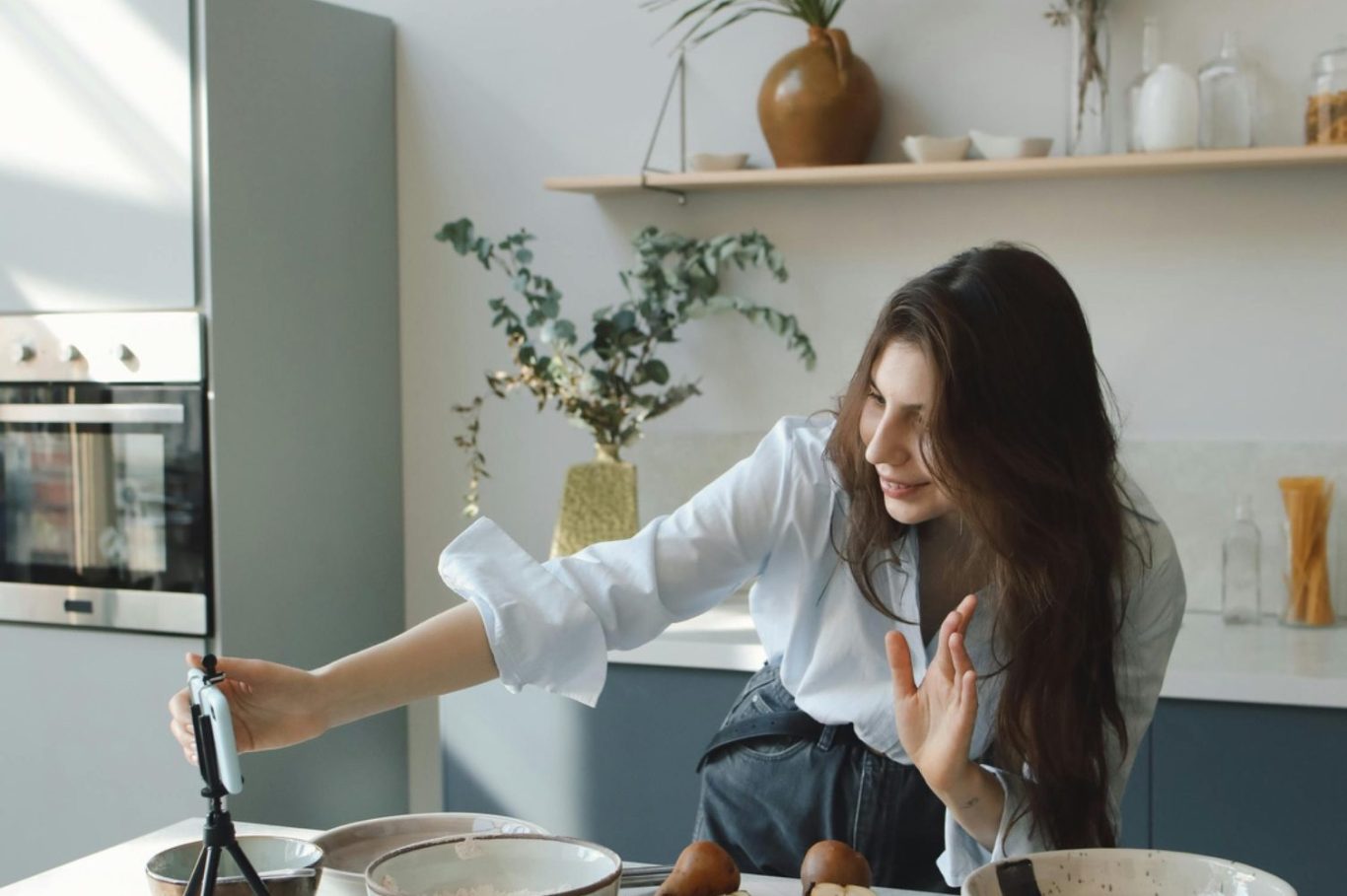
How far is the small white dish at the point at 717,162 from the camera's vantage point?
2.78m

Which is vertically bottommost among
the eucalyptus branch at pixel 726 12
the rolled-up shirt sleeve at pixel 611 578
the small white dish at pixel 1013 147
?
the rolled-up shirt sleeve at pixel 611 578

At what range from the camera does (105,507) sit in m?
2.76

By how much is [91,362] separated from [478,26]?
1040mm

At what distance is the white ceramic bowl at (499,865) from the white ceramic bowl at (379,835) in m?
0.07

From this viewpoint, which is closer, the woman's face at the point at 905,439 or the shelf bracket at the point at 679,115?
the woman's face at the point at 905,439

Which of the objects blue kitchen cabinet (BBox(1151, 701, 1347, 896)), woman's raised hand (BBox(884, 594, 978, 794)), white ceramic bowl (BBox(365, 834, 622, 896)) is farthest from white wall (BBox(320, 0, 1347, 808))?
white ceramic bowl (BBox(365, 834, 622, 896))

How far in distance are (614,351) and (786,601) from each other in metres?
1.22

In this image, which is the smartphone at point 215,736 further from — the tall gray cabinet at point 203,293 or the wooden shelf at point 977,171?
the wooden shelf at point 977,171

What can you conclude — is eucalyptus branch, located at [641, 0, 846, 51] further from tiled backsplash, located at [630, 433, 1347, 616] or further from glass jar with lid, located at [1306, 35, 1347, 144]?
tiled backsplash, located at [630, 433, 1347, 616]

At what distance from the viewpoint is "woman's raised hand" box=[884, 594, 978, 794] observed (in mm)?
1241

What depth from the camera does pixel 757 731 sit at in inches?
62.2

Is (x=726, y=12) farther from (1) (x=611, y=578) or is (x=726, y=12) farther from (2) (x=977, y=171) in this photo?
(1) (x=611, y=578)

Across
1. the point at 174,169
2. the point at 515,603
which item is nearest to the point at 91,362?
the point at 174,169

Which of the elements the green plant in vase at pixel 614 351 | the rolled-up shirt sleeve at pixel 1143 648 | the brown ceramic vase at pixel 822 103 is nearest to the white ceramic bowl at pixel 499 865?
the rolled-up shirt sleeve at pixel 1143 648
